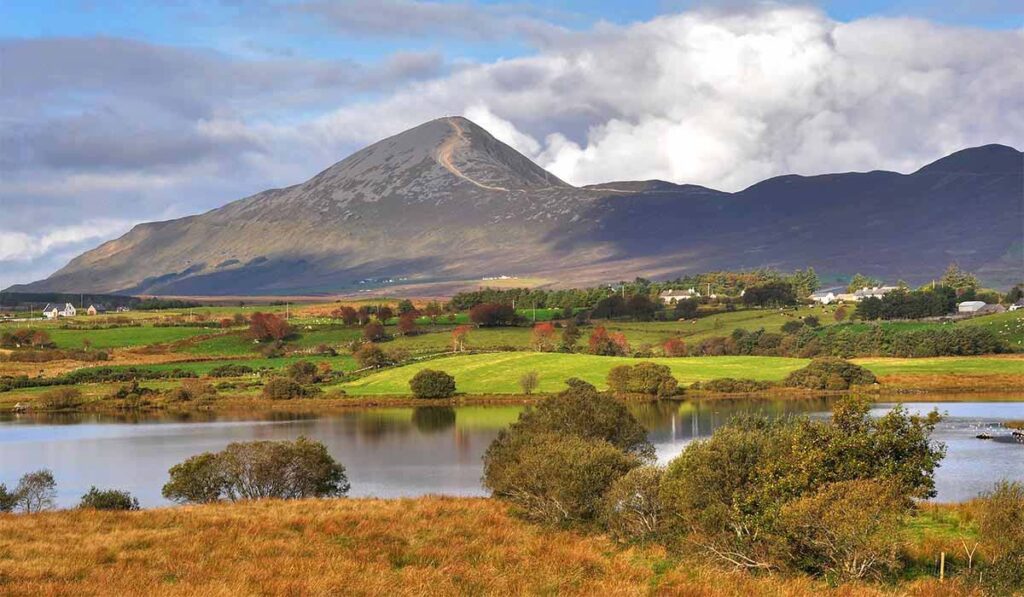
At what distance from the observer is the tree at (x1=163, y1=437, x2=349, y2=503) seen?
49375 mm

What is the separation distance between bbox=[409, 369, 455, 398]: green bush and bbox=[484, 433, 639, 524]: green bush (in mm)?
74196

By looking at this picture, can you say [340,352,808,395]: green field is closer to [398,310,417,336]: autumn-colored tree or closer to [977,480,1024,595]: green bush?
[398,310,417,336]: autumn-colored tree

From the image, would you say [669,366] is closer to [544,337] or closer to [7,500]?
[544,337]

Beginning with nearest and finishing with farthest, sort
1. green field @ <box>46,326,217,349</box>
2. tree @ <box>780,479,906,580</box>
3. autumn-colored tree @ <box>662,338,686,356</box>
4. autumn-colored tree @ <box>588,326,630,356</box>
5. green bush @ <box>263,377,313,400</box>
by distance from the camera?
tree @ <box>780,479,906,580</box>, green bush @ <box>263,377,313,400</box>, autumn-colored tree @ <box>588,326,630,356</box>, autumn-colored tree @ <box>662,338,686,356</box>, green field @ <box>46,326,217,349</box>

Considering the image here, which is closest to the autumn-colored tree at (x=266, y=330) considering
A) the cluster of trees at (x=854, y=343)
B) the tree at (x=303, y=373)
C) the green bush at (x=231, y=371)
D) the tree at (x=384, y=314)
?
the tree at (x=384, y=314)

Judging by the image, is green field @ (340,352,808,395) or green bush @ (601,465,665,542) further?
green field @ (340,352,808,395)

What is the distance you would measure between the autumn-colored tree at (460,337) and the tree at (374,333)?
34.6 ft

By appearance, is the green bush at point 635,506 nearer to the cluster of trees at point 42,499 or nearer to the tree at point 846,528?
the tree at point 846,528

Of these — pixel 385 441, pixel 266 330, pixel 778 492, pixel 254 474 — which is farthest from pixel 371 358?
pixel 778 492

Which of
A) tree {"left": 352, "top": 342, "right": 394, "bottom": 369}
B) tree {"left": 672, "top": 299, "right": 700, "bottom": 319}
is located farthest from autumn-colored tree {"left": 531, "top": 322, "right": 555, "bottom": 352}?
tree {"left": 672, "top": 299, "right": 700, "bottom": 319}

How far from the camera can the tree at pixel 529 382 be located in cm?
11500

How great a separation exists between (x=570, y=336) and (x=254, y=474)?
101 m

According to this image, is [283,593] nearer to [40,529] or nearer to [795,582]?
[795,582]

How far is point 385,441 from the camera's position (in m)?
82.7
